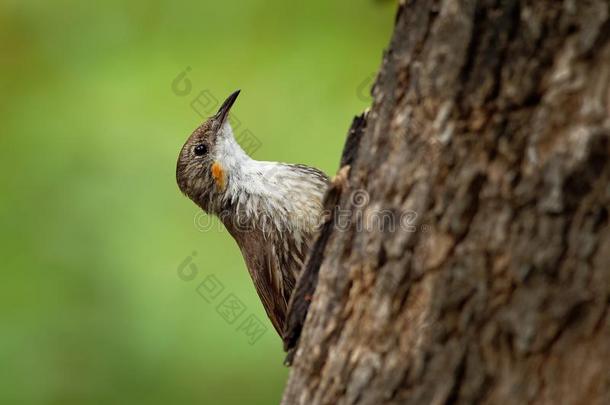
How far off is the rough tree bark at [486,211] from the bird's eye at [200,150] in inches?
97.7

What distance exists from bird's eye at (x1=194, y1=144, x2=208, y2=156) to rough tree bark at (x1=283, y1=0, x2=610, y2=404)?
248 centimetres

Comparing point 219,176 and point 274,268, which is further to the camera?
point 219,176

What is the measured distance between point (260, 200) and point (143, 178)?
1.49 m

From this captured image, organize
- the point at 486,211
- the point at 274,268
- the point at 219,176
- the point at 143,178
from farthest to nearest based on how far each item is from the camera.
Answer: the point at 143,178 < the point at 219,176 < the point at 274,268 < the point at 486,211

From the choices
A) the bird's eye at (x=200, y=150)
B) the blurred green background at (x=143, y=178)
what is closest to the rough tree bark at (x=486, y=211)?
the bird's eye at (x=200, y=150)

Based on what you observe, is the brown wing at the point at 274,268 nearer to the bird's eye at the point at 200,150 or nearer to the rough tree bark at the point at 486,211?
the bird's eye at the point at 200,150

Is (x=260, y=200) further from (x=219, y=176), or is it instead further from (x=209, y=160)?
(x=209, y=160)

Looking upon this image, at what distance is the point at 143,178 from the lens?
5.46m

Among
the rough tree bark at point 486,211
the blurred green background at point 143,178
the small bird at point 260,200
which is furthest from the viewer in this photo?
the blurred green background at point 143,178

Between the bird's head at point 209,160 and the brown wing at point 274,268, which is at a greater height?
the bird's head at point 209,160

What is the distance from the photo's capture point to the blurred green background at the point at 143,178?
5.27 meters

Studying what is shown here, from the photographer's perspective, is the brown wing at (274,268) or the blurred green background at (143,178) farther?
the blurred green background at (143,178)

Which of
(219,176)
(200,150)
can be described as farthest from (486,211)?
(200,150)

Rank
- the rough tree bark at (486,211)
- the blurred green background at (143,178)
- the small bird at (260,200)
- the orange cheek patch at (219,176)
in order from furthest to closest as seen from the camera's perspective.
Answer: the blurred green background at (143,178) → the orange cheek patch at (219,176) → the small bird at (260,200) → the rough tree bark at (486,211)
